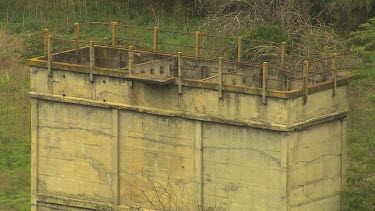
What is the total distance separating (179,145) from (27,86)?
13.8 m

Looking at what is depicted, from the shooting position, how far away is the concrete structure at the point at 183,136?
2886 centimetres

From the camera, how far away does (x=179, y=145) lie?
30.0 metres

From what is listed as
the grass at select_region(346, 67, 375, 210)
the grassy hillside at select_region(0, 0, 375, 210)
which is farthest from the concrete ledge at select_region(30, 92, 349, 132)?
the grassy hillside at select_region(0, 0, 375, 210)

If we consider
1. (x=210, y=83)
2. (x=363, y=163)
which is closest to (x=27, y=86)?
(x=363, y=163)

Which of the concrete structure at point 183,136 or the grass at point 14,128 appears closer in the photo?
the concrete structure at point 183,136

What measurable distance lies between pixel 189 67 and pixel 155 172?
2869 mm

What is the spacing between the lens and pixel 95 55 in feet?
110

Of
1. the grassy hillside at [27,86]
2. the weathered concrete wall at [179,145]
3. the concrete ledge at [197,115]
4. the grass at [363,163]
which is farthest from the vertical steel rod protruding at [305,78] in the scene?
the grassy hillside at [27,86]

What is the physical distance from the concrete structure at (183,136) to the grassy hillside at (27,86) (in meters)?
0.92

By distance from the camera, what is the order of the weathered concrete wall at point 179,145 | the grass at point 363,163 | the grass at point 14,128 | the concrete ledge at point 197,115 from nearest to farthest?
the concrete ledge at point 197,115 → the weathered concrete wall at point 179,145 → the grass at point 363,163 → the grass at point 14,128

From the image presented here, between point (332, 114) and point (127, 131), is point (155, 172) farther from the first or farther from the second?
point (332, 114)

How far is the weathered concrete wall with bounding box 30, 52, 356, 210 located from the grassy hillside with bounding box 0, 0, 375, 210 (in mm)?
973

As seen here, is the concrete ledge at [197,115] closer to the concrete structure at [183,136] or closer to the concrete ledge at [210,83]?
the concrete structure at [183,136]

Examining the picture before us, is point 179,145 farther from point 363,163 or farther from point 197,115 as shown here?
point 363,163
